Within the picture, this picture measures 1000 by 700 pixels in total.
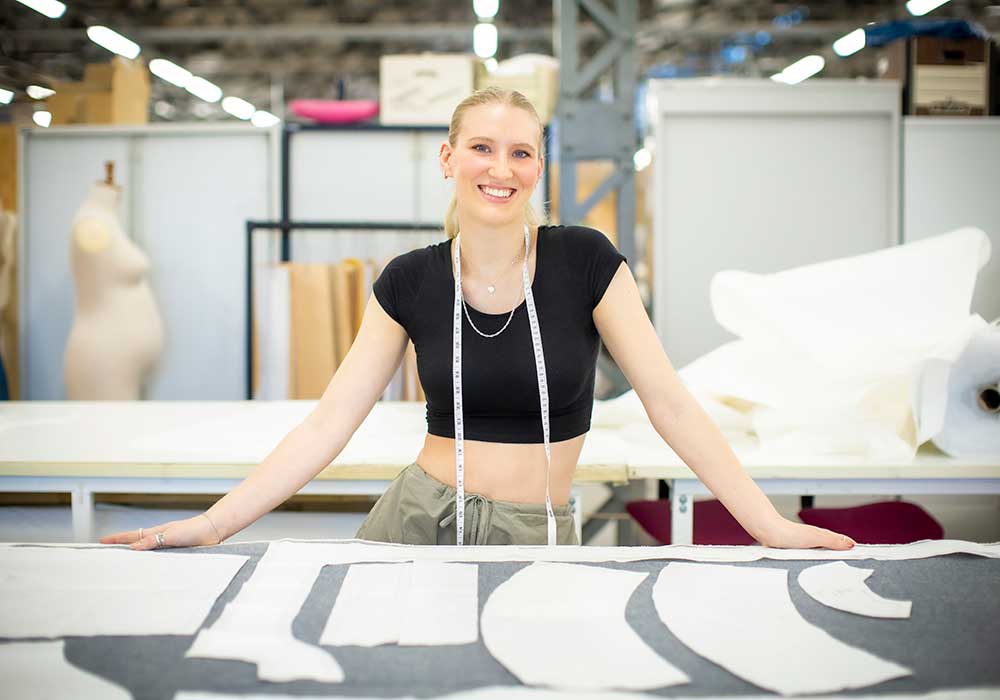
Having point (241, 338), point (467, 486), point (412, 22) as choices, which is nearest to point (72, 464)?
point (467, 486)

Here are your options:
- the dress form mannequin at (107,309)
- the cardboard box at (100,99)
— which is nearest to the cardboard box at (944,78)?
the dress form mannequin at (107,309)

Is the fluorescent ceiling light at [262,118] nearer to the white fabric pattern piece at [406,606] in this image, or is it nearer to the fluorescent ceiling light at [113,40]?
the fluorescent ceiling light at [113,40]

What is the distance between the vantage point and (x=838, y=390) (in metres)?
2.22

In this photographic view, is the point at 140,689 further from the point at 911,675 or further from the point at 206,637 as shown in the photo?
the point at 911,675

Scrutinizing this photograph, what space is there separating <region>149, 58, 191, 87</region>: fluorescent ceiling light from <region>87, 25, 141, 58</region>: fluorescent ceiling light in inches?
28.6

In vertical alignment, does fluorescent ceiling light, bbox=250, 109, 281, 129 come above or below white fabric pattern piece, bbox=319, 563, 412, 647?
above

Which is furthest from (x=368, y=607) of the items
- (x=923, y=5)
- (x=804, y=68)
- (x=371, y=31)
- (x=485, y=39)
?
(x=804, y=68)

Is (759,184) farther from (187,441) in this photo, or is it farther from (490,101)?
(187,441)

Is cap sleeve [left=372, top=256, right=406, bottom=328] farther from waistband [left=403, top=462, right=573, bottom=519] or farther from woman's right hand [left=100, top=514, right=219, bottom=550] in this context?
woman's right hand [left=100, top=514, right=219, bottom=550]

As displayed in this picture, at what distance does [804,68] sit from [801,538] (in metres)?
10.3

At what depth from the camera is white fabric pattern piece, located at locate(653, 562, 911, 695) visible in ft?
3.01

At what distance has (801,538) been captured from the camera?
138 centimetres

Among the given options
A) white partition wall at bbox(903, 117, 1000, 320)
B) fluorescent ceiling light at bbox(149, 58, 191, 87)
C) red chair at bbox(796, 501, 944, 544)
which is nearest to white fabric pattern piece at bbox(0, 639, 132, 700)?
red chair at bbox(796, 501, 944, 544)

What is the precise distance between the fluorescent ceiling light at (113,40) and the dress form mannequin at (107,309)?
5.18 m
